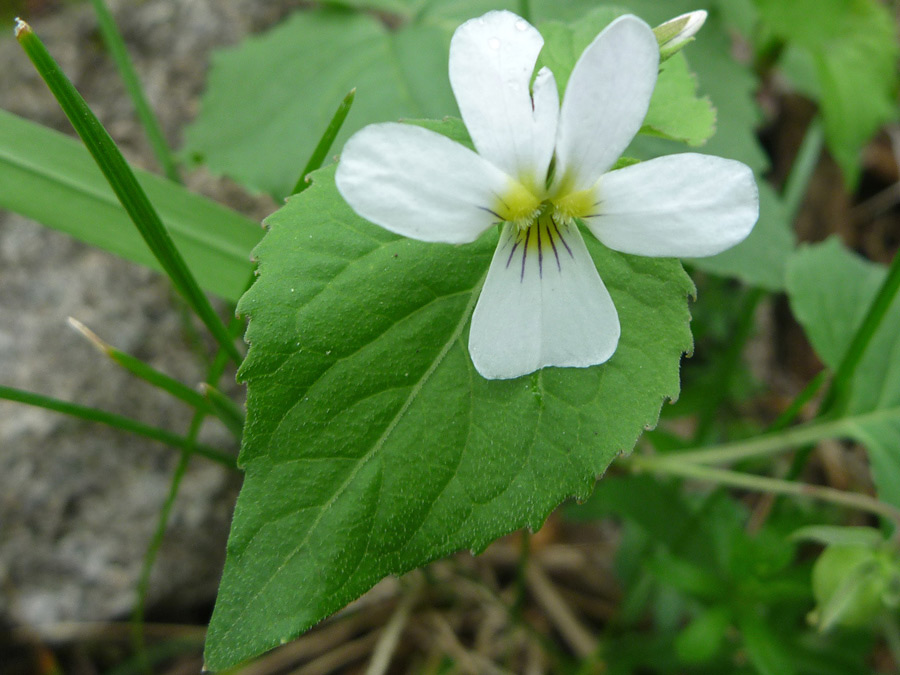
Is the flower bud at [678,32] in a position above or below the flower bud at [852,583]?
above

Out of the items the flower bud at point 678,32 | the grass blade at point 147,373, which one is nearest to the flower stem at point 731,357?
the flower bud at point 678,32

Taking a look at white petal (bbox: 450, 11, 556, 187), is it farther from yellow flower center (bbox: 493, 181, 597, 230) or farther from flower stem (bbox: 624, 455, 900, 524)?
flower stem (bbox: 624, 455, 900, 524)

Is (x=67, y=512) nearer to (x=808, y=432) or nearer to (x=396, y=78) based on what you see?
(x=396, y=78)

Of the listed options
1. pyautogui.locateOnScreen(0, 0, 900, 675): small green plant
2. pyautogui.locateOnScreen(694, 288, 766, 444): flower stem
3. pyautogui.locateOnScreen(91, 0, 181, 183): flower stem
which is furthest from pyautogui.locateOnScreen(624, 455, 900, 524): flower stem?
pyautogui.locateOnScreen(91, 0, 181, 183): flower stem

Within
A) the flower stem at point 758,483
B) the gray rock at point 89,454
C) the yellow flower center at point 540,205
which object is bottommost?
the flower stem at point 758,483

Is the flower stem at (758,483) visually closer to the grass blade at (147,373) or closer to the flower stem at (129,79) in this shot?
the grass blade at (147,373)

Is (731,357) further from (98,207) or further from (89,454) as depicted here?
(89,454)
